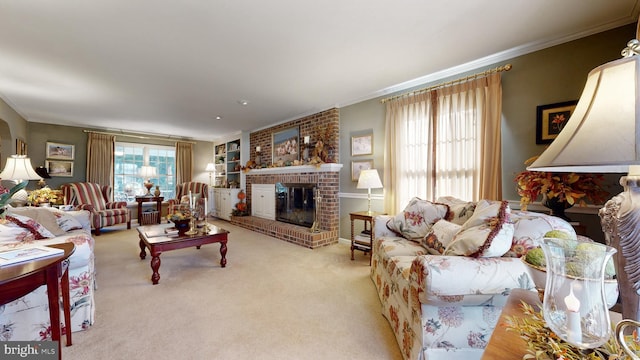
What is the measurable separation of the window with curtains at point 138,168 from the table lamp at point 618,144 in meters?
6.96

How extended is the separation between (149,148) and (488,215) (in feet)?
A: 24.4

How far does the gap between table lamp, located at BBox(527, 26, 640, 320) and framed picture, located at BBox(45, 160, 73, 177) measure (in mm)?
7694

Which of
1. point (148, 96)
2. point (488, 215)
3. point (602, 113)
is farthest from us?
point (148, 96)

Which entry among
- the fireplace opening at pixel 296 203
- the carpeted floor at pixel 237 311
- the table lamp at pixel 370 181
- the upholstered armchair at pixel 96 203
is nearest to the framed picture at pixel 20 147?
the upholstered armchair at pixel 96 203

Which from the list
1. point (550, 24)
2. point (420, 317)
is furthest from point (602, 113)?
point (550, 24)

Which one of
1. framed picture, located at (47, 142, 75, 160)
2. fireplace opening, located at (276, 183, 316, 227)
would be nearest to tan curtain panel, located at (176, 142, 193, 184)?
framed picture, located at (47, 142, 75, 160)

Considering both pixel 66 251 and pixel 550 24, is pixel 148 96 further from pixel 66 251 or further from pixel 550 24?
pixel 550 24

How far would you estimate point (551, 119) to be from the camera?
2.26m

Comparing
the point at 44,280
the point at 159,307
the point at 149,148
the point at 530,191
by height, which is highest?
the point at 149,148

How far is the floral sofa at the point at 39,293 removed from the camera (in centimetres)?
147

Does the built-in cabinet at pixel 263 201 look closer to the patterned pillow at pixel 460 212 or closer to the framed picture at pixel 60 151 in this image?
the patterned pillow at pixel 460 212

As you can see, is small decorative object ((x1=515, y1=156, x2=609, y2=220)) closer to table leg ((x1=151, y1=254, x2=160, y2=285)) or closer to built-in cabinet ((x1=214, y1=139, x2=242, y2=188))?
table leg ((x1=151, y1=254, x2=160, y2=285))

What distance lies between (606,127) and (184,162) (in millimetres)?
7687

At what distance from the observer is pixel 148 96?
3.66 metres
